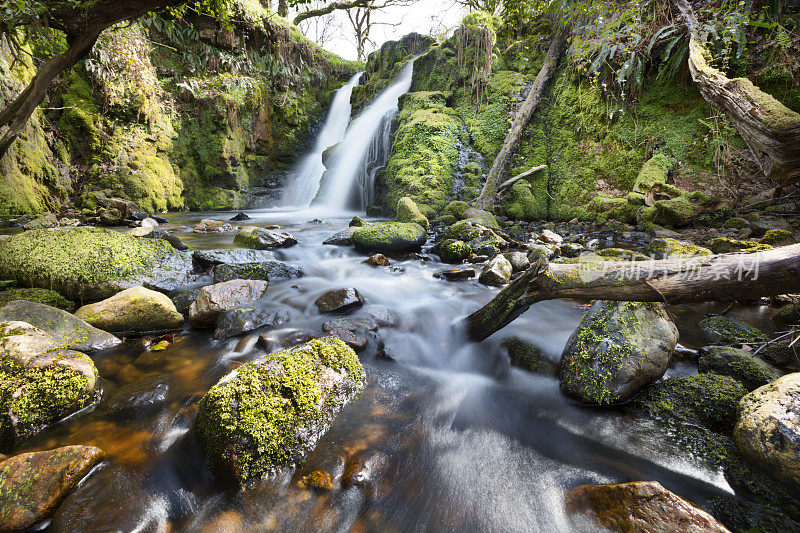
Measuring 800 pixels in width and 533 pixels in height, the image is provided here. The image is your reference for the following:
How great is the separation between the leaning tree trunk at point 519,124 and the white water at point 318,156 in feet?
26.6

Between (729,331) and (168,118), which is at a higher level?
(168,118)

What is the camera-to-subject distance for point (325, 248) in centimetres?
646

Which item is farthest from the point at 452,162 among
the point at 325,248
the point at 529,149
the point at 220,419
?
the point at 220,419

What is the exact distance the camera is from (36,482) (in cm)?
143

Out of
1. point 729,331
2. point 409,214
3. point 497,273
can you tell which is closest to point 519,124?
point 409,214

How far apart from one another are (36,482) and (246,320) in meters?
1.88

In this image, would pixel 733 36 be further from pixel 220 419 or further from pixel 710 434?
pixel 220 419

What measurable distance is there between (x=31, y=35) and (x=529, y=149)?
1067 cm

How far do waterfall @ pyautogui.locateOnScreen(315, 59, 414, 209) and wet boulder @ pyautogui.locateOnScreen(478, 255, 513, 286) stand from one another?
762cm

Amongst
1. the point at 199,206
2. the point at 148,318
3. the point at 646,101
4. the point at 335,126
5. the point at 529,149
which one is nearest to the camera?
the point at 148,318

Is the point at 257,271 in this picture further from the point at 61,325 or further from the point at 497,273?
the point at 497,273

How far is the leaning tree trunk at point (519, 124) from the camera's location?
9664mm

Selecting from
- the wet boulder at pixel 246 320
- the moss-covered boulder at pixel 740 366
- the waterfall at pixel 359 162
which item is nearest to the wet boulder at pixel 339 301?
the wet boulder at pixel 246 320

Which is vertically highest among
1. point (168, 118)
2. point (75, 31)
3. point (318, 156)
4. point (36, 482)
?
point (168, 118)
